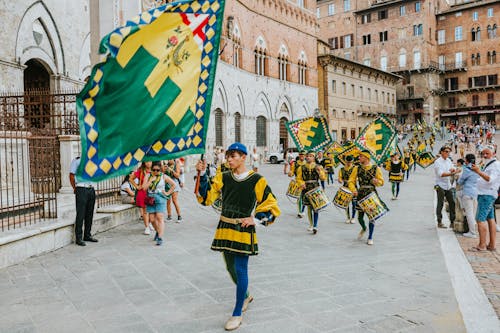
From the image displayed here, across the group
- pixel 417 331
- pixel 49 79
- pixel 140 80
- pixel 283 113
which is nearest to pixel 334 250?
pixel 417 331

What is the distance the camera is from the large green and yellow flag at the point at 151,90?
3.38 meters

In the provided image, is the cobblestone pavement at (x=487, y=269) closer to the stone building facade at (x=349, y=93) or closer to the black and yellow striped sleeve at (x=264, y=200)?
the black and yellow striped sleeve at (x=264, y=200)

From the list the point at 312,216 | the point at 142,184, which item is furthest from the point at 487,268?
the point at 142,184

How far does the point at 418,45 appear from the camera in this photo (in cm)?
5812

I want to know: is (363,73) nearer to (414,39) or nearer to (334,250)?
(414,39)

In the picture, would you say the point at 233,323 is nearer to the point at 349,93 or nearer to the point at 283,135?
the point at 283,135

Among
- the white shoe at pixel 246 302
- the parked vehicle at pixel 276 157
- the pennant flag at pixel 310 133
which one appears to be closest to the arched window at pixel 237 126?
the parked vehicle at pixel 276 157

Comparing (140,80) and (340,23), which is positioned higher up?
(340,23)

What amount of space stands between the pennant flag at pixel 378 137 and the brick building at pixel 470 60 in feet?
185

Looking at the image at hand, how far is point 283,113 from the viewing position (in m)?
37.1

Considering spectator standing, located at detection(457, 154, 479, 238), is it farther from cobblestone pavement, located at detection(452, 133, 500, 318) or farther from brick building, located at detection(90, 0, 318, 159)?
brick building, located at detection(90, 0, 318, 159)

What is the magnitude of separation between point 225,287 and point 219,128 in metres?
24.2

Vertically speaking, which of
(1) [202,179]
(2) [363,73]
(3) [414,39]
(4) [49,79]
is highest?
(3) [414,39]

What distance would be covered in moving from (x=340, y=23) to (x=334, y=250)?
197 feet
